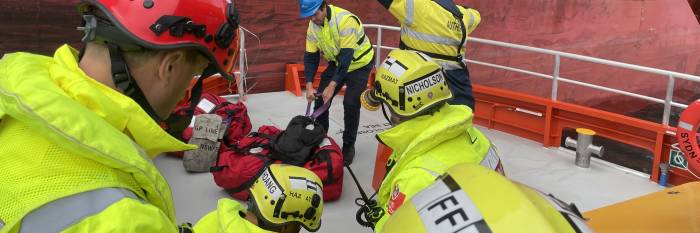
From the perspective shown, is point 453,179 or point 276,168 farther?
point 276,168

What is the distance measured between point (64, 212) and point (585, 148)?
4.77 metres

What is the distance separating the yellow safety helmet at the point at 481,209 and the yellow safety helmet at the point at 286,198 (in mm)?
1570

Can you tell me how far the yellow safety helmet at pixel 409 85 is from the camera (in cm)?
262

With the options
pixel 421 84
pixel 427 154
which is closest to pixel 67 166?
pixel 427 154

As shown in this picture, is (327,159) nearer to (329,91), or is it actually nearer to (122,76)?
(329,91)

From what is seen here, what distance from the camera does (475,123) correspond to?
643 centimetres

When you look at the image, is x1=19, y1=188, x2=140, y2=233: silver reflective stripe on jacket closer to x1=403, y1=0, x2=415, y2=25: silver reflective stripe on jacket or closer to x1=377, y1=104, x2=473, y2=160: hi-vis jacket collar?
x1=377, y1=104, x2=473, y2=160: hi-vis jacket collar

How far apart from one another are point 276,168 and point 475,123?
13.3ft

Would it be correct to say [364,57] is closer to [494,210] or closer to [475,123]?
[475,123]

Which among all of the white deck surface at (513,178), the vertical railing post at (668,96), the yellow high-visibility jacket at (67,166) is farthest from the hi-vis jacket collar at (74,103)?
the vertical railing post at (668,96)

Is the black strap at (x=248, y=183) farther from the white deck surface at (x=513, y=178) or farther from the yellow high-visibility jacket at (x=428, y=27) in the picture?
the yellow high-visibility jacket at (x=428, y=27)

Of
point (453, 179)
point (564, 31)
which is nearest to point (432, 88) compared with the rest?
point (453, 179)

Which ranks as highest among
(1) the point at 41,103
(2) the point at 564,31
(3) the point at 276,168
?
(1) the point at 41,103

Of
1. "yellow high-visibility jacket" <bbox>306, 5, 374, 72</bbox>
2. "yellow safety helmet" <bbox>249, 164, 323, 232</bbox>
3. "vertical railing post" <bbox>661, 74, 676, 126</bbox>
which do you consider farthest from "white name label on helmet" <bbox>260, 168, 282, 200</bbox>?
"vertical railing post" <bbox>661, 74, 676, 126</bbox>
